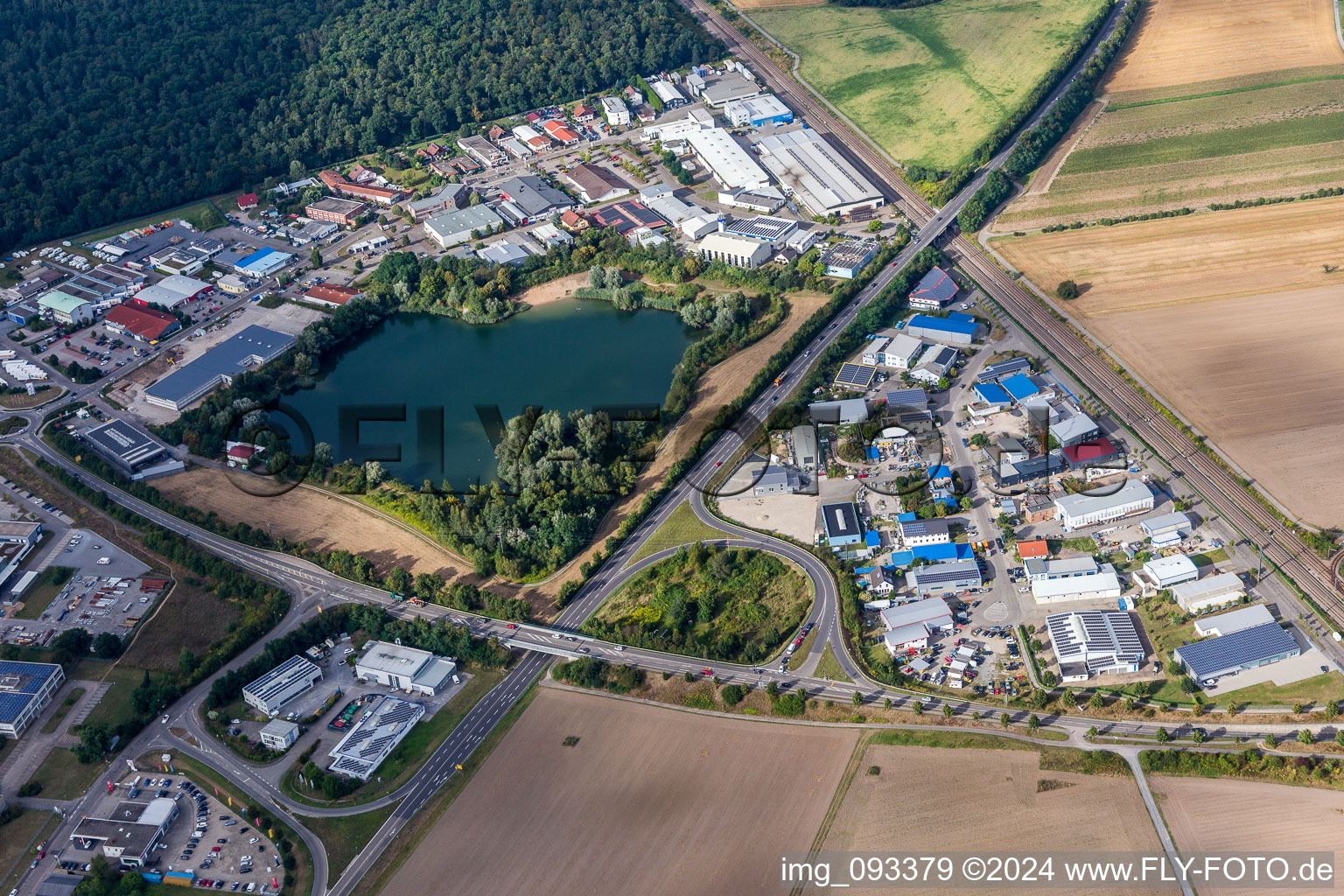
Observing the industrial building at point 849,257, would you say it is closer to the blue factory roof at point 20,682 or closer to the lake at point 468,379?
the lake at point 468,379

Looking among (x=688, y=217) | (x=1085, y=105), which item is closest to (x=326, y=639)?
(x=688, y=217)

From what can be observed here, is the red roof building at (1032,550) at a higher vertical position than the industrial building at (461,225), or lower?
lower

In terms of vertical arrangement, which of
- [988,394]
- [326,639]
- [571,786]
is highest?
[988,394]

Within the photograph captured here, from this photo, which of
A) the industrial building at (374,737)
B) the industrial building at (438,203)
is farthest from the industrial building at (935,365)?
the industrial building at (438,203)

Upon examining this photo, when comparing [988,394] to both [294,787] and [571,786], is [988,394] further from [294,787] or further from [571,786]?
[294,787]

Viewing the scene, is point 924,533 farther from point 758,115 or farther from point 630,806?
point 758,115

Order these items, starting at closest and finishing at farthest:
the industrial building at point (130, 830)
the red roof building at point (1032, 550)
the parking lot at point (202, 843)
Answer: the parking lot at point (202, 843) < the industrial building at point (130, 830) < the red roof building at point (1032, 550)

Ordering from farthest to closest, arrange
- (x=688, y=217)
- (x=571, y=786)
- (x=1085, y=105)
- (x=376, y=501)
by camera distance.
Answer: (x=1085, y=105), (x=688, y=217), (x=376, y=501), (x=571, y=786)
